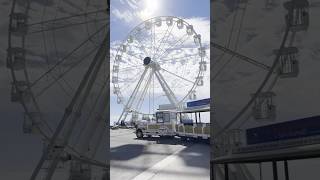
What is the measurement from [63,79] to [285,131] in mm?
1980

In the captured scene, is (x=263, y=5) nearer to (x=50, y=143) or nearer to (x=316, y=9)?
(x=316, y=9)

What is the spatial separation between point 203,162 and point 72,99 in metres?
4.88

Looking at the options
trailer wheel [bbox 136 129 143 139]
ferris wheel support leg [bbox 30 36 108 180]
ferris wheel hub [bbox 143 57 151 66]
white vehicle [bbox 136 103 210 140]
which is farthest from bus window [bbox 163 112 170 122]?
ferris wheel support leg [bbox 30 36 108 180]

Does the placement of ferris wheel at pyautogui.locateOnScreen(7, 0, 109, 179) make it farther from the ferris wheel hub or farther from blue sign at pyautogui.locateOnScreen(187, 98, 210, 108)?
the ferris wheel hub

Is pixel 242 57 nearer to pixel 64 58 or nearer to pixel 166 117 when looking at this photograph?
pixel 64 58

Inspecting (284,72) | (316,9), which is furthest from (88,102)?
(316,9)

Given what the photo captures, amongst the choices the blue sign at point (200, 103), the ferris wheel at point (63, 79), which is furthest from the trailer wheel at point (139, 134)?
the ferris wheel at point (63, 79)

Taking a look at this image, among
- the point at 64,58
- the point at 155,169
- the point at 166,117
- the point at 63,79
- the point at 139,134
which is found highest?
the point at 64,58

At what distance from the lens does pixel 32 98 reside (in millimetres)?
3602

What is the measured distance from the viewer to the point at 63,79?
375cm

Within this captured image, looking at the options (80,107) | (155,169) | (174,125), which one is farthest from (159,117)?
(80,107)

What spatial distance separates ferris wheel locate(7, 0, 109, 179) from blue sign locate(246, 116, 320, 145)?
140 centimetres

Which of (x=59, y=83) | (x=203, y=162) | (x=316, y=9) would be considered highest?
(x=316, y=9)

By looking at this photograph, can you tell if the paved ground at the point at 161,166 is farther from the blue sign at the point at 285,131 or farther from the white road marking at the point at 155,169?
the blue sign at the point at 285,131
